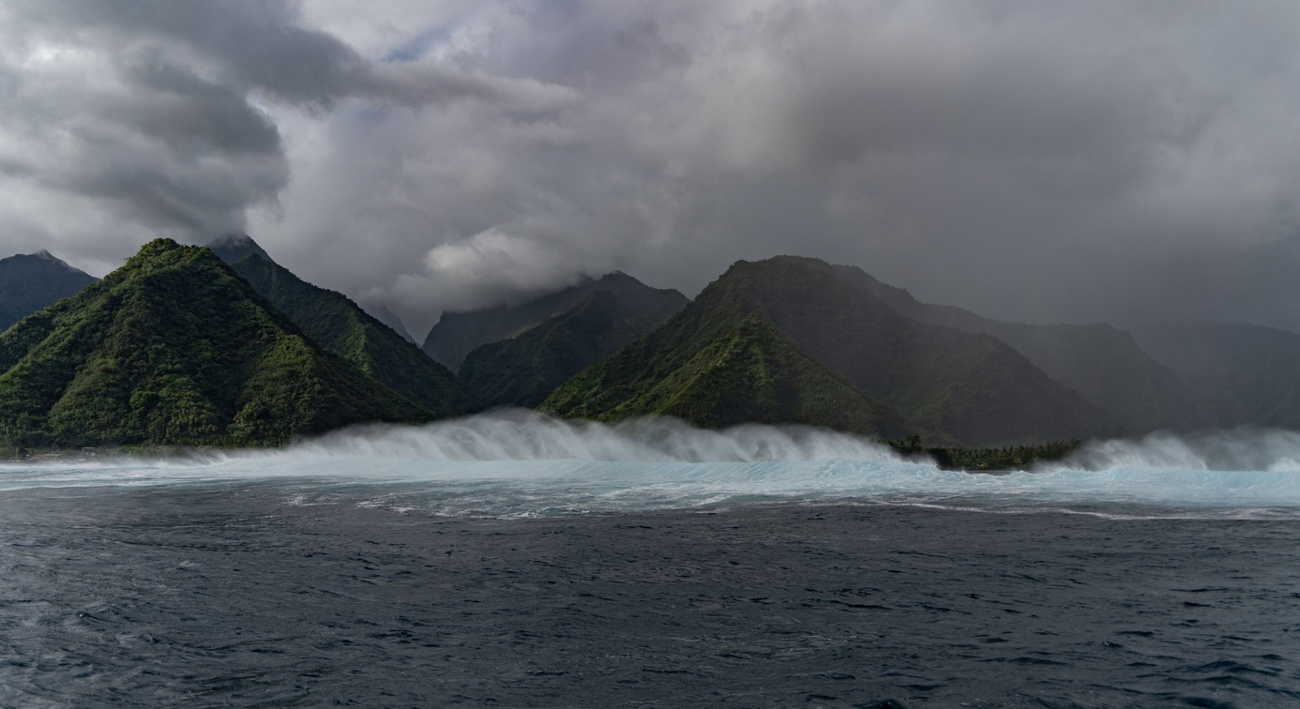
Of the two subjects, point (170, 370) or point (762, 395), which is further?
point (762, 395)

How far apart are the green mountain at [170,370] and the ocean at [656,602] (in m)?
73.7

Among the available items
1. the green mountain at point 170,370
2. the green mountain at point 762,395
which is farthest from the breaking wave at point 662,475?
the green mountain at point 762,395

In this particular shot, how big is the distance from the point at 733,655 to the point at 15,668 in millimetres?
14998

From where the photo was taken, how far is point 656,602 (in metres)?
20.7

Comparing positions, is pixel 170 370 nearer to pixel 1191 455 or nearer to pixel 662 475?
pixel 662 475

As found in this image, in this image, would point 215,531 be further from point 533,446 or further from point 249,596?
point 533,446

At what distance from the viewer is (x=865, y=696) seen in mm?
13148

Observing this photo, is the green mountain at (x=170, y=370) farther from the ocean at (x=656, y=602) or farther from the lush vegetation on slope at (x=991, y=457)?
the lush vegetation on slope at (x=991, y=457)

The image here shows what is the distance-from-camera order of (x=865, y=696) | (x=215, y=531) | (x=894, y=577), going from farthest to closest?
(x=215, y=531)
(x=894, y=577)
(x=865, y=696)

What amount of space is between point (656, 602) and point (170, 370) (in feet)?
435

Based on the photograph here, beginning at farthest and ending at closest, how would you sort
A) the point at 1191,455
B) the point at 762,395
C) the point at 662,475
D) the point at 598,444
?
the point at 762,395 → the point at 598,444 → the point at 1191,455 → the point at 662,475

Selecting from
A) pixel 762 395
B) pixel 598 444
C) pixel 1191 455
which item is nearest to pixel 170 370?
pixel 598 444

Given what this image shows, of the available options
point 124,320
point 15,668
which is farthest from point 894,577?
point 124,320

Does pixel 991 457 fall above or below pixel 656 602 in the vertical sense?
above
